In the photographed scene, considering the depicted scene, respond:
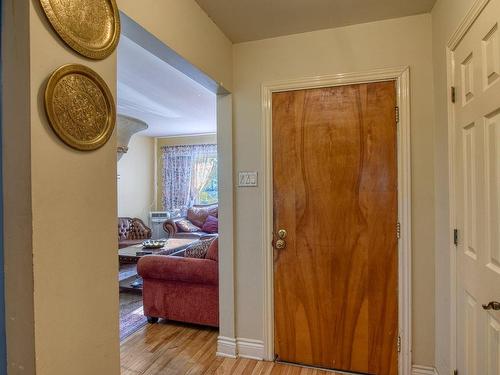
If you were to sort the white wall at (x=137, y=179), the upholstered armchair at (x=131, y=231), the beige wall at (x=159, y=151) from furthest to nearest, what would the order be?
the beige wall at (x=159, y=151), the white wall at (x=137, y=179), the upholstered armchair at (x=131, y=231)

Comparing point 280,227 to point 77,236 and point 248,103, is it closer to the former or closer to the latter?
point 248,103

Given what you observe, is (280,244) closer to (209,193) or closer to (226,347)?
(226,347)

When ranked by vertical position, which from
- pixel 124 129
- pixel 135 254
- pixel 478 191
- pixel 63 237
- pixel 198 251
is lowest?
pixel 135 254

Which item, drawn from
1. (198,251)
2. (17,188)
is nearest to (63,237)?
(17,188)

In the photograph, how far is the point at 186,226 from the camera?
19.2 ft

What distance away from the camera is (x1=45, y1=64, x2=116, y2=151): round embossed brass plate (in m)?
1.01

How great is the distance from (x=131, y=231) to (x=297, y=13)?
4.72 meters

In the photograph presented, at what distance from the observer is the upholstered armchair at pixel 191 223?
5730 mm

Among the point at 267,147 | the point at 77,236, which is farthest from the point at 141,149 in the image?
the point at 77,236

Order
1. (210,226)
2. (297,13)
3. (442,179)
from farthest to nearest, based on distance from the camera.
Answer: (210,226), (297,13), (442,179)

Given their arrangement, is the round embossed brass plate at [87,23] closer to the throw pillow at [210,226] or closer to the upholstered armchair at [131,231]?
the upholstered armchair at [131,231]

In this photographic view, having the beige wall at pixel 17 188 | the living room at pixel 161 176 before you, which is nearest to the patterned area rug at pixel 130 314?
the living room at pixel 161 176

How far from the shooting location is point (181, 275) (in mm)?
2701

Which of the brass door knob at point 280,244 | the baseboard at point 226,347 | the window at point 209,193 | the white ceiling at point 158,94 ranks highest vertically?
the white ceiling at point 158,94
